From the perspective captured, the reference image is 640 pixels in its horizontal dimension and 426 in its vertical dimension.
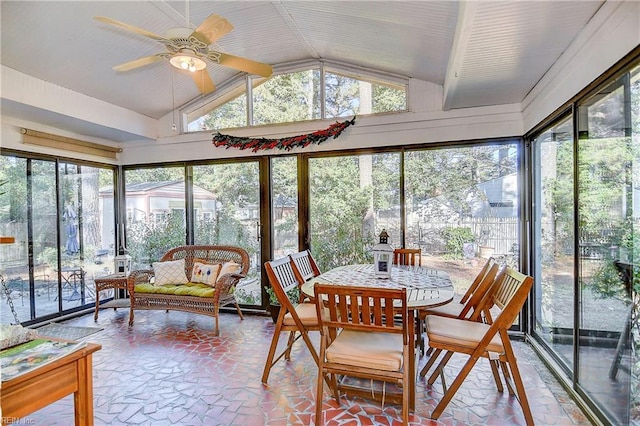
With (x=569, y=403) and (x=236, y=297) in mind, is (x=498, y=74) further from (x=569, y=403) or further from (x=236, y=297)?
(x=236, y=297)

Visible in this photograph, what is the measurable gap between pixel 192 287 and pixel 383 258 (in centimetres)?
254

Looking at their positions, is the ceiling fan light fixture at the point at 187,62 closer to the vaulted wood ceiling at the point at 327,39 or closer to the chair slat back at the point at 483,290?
the vaulted wood ceiling at the point at 327,39

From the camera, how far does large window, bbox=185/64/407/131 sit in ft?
13.8

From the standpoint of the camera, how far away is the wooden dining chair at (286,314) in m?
2.62

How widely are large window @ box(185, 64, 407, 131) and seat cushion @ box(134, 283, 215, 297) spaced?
2.23 metres

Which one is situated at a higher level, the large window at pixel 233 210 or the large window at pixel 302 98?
the large window at pixel 302 98

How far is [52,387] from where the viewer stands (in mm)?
1359

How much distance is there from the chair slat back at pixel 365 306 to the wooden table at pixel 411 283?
0.24 meters

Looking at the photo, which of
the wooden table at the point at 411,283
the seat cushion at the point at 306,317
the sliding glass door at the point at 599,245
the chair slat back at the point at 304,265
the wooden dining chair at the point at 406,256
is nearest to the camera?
the sliding glass door at the point at 599,245

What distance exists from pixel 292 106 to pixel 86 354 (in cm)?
372

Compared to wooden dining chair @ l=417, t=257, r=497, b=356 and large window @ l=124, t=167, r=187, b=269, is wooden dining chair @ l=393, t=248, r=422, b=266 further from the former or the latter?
large window @ l=124, t=167, r=187, b=269

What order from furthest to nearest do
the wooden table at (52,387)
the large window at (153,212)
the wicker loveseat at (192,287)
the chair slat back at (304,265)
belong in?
the large window at (153,212)
the wicker loveseat at (192,287)
the chair slat back at (304,265)
the wooden table at (52,387)

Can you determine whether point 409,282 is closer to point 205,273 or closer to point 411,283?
point 411,283

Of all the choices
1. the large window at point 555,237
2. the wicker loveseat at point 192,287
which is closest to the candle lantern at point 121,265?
the wicker loveseat at point 192,287
